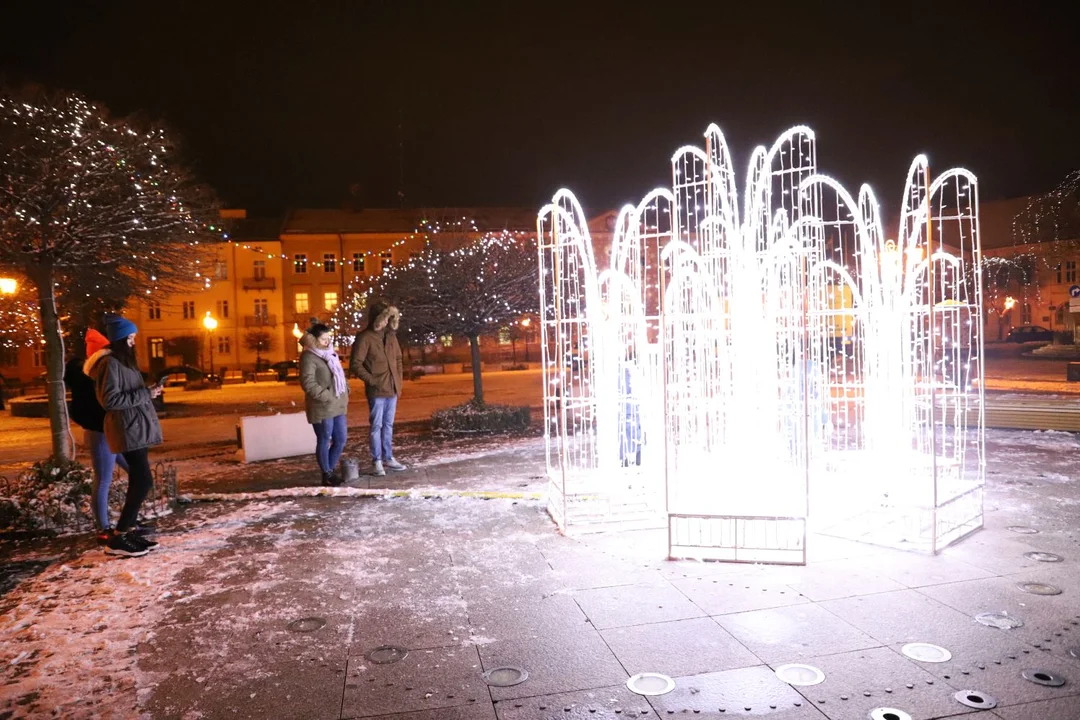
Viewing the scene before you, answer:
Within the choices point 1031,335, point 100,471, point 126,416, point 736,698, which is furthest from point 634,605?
point 1031,335

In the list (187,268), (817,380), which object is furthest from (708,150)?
(187,268)

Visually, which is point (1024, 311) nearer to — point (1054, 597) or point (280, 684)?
point (1054, 597)

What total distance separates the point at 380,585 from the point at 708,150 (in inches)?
145

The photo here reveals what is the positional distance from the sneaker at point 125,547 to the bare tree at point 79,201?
1.79 meters

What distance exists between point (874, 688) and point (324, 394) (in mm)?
6101

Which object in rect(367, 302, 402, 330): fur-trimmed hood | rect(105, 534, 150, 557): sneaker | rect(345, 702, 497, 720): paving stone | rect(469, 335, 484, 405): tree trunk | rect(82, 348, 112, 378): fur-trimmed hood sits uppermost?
rect(367, 302, 402, 330): fur-trimmed hood

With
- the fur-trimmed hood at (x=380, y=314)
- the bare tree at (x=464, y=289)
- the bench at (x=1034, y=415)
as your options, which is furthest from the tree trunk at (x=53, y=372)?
the bench at (x=1034, y=415)

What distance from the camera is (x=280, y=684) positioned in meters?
3.39

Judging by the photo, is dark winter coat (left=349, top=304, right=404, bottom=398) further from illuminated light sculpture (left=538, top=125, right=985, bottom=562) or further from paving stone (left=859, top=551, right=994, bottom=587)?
paving stone (left=859, top=551, right=994, bottom=587)

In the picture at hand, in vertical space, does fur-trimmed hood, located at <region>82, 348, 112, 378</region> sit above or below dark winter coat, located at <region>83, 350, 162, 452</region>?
above

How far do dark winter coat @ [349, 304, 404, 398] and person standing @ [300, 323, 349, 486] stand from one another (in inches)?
15.0

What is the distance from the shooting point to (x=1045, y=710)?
2.92 m

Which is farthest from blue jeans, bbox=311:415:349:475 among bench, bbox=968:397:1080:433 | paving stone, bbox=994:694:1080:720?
bench, bbox=968:397:1080:433

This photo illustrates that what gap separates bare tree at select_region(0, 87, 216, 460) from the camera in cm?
629
